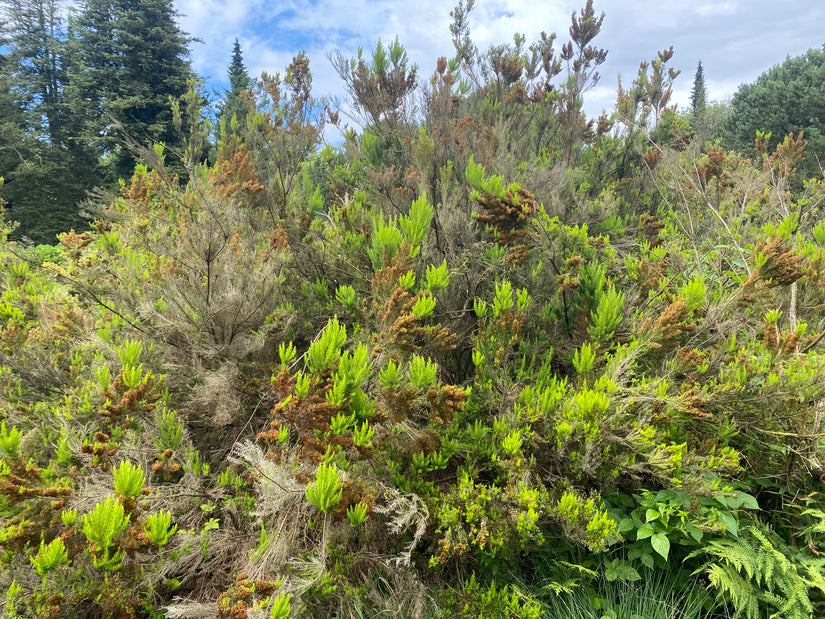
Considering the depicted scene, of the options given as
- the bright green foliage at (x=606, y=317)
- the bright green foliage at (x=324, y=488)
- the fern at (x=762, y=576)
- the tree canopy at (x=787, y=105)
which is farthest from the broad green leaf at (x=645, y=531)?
the tree canopy at (x=787, y=105)

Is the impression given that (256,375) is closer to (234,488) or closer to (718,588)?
(234,488)

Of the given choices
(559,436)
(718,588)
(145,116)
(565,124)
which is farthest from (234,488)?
(145,116)

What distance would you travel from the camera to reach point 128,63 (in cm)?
1981

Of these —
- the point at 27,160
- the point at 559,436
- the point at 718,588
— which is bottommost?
the point at 718,588

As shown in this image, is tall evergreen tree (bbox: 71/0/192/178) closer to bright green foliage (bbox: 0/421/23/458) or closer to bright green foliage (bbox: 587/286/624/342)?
bright green foliage (bbox: 0/421/23/458)

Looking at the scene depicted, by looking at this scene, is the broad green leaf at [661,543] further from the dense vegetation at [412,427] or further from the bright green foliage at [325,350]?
the bright green foliage at [325,350]

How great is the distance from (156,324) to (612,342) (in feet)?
9.63

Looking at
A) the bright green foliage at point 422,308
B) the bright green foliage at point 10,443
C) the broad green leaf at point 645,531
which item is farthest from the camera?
the bright green foliage at point 422,308

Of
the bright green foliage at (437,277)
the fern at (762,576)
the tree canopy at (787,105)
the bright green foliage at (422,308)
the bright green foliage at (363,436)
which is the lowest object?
the fern at (762,576)

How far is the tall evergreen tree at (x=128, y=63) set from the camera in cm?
1938

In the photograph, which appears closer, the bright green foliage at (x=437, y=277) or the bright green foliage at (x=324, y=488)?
the bright green foliage at (x=324, y=488)

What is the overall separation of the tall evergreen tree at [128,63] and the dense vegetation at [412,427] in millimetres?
21000

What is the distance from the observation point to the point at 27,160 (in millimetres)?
19219

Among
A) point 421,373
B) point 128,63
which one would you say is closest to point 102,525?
point 421,373
